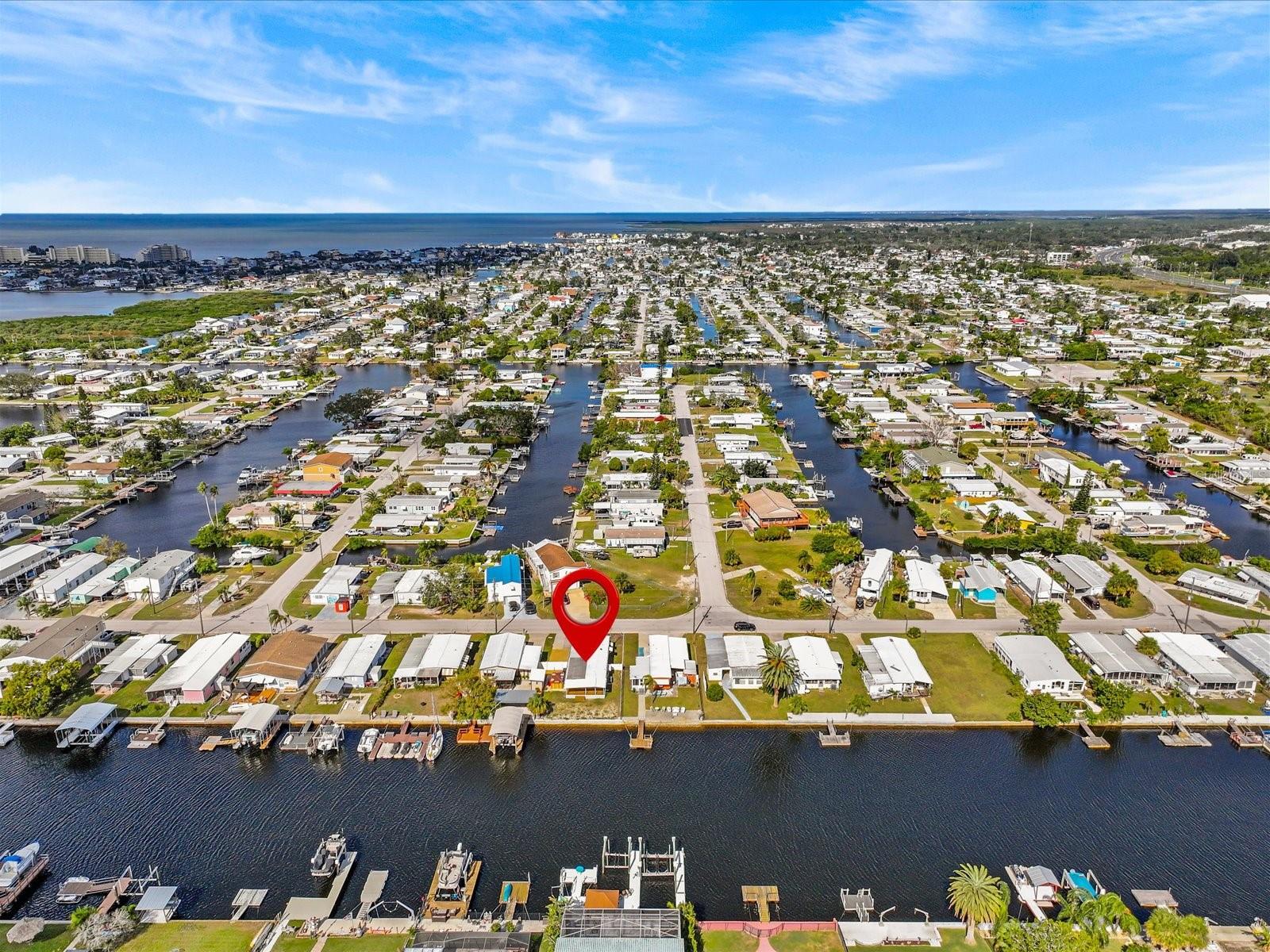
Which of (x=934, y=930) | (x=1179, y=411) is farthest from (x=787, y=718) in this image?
(x=1179, y=411)

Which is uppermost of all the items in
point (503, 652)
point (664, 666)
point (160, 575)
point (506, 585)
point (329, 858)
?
point (160, 575)

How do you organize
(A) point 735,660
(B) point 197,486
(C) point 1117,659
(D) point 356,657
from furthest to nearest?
(B) point 197,486
(D) point 356,657
(A) point 735,660
(C) point 1117,659

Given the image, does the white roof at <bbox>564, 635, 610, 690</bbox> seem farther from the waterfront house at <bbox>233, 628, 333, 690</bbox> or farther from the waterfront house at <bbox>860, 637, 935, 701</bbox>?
the waterfront house at <bbox>233, 628, 333, 690</bbox>

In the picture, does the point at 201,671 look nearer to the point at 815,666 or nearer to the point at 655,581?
the point at 655,581

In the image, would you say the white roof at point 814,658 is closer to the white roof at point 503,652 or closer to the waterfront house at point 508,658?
the waterfront house at point 508,658

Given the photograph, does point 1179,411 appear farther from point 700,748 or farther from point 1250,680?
point 700,748

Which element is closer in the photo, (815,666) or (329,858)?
(329,858)

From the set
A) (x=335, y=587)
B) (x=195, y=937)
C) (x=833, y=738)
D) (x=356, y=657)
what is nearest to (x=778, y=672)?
(x=833, y=738)
